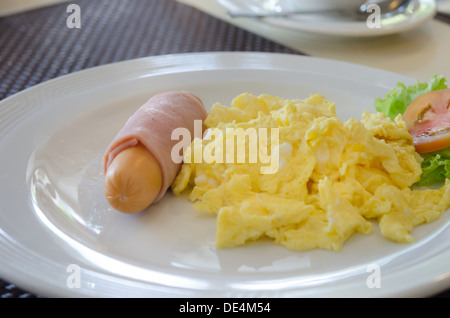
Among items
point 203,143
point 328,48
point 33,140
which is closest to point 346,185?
point 203,143

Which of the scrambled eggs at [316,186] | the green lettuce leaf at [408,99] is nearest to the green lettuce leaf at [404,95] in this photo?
the green lettuce leaf at [408,99]

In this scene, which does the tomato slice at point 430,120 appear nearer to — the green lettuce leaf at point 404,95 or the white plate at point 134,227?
the green lettuce leaf at point 404,95

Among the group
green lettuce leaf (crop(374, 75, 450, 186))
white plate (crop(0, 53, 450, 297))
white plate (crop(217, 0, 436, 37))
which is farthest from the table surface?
green lettuce leaf (crop(374, 75, 450, 186))

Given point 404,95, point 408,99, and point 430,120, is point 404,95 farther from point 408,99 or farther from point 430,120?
point 430,120

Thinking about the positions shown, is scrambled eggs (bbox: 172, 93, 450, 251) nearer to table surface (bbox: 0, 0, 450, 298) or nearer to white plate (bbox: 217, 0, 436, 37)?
white plate (bbox: 217, 0, 436, 37)

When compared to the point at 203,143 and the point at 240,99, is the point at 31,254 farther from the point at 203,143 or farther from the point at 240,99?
the point at 240,99

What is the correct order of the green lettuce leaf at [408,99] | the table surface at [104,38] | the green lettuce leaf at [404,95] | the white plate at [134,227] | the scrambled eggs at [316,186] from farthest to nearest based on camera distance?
the table surface at [104,38] → the green lettuce leaf at [404,95] → the green lettuce leaf at [408,99] → the scrambled eggs at [316,186] → the white plate at [134,227]

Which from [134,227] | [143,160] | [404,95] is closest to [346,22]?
[404,95]
